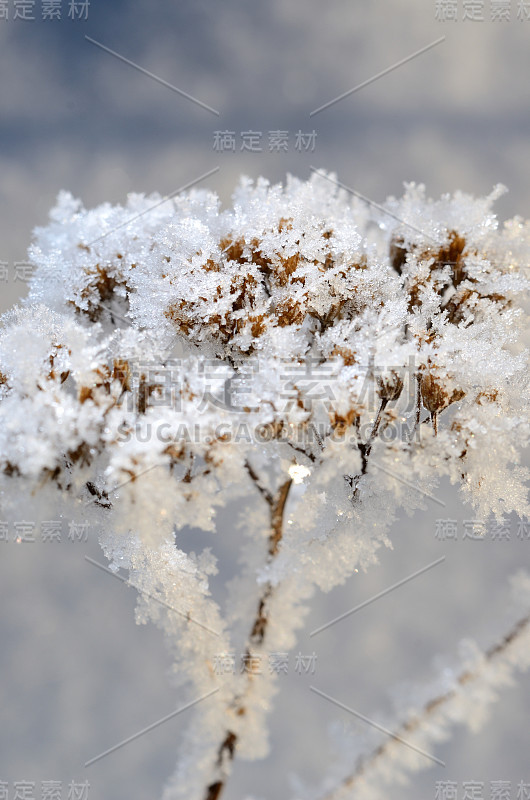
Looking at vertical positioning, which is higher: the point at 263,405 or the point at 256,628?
the point at 263,405

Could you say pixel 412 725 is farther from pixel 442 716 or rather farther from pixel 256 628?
pixel 256 628

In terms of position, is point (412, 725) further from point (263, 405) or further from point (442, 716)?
point (263, 405)

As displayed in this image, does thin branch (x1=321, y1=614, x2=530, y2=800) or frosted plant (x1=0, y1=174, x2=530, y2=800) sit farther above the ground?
frosted plant (x1=0, y1=174, x2=530, y2=800)

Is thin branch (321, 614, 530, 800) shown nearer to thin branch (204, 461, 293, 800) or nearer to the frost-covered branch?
the frost-covered branch

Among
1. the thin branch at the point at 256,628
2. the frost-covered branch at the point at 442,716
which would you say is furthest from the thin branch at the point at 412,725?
the thin branch at the point at 256,628

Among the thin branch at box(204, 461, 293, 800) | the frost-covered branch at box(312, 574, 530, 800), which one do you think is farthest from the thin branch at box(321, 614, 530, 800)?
the thin branch at box(204, 461, 293, 800)

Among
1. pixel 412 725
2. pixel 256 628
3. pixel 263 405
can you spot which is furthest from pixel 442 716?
pixel 263 405

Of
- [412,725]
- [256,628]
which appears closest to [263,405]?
[256,628]

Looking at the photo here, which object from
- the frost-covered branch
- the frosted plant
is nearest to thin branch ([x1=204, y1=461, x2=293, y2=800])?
the frosted plant
